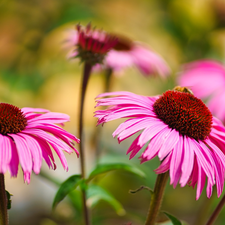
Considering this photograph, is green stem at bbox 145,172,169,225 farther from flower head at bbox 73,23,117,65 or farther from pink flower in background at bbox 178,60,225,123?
pink flower in background at bbox 178,60,225,123

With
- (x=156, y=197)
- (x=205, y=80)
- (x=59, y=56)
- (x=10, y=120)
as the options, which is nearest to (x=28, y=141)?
(x=10, y=120)

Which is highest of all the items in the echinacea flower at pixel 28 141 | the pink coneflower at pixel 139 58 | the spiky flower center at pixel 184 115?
the pink coneflower at pixel 139 58

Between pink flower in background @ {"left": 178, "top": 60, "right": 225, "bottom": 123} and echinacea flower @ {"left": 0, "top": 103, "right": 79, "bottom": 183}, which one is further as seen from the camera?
pink flower in background @ {"left": 178, "top": 60, "right": 225, "bottom": 123}

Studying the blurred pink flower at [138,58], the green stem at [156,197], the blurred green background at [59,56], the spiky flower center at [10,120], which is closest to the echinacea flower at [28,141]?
the spiky flower center at [10,120]

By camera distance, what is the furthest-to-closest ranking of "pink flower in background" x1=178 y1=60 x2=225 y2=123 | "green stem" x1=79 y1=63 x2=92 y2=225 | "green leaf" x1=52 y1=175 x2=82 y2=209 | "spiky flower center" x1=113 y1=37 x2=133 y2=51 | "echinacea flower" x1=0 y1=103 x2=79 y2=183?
"spiky flower center" x1=113 y1=37 x2=133 y2=51 < "pink flower in background" x1=178 y1=60 x2=225 y2=123 < "green stem" x1=79 y1=63 x2=92 y2=225 < "green leaf" x1=52 y1=175 x2=82 y2=209 < "echinacea flower" x1=0 y1=103 x2=79 y2=183

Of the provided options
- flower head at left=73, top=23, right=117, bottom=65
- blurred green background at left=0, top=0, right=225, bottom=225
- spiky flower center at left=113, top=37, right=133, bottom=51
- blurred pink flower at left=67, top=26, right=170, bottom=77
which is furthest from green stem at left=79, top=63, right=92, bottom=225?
blurred green background at left=0, top=0, right=225, bottom=225

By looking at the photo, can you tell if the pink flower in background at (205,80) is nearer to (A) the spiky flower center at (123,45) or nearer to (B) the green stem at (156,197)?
(A) the spiky flower center at (123,45)

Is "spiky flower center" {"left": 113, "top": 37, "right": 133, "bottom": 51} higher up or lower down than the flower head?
higher up

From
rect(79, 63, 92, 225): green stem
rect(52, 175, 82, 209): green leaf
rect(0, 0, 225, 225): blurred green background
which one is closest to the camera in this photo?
rect(52, 175, 82, 209): green leaf
